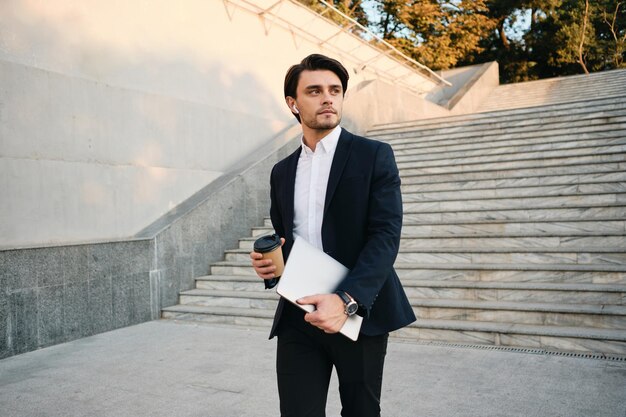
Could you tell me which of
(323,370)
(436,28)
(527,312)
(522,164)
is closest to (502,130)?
(522,164)

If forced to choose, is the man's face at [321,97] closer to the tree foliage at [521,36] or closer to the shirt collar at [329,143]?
the shirt collar at [329,143]

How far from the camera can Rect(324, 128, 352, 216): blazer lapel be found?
213cm

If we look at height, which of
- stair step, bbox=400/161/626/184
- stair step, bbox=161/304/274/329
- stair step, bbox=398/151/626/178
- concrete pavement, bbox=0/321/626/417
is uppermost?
stair step, bbox=398/151/626/178

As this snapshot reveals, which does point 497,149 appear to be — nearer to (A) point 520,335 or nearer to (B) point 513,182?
(B) point 513,182

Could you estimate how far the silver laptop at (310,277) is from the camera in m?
1.84

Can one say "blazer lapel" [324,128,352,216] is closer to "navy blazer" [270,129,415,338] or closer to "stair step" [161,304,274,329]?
"navy blazer" [270,129,415,338]

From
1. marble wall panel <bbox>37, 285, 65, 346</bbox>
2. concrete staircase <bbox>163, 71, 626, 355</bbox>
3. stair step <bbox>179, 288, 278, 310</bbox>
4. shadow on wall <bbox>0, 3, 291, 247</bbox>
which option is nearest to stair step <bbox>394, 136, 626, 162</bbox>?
concrete staircase <bbox>163, 71, 626, 355</bbox>

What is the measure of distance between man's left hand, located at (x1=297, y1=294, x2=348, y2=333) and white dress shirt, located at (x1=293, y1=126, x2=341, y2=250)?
0.36 m

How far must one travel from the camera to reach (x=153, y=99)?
8172mm

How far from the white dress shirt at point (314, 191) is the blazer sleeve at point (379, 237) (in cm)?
20

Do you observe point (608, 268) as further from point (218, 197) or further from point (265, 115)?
point (265, 115)

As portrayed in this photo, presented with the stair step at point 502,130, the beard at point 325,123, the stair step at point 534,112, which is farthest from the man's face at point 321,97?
the stair step at point 534,112

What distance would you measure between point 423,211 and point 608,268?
107 inches

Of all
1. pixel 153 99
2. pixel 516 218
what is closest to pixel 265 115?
pixel 153 99
